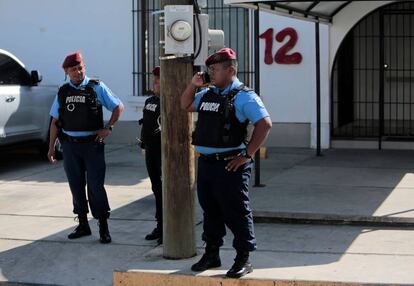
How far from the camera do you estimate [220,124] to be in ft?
17.8

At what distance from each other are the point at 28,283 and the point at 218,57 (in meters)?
2.47

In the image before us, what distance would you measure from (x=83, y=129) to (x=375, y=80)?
9.49 metres

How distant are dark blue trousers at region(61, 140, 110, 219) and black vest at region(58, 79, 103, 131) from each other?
19 cm

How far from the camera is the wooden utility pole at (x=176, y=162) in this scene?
6.09 meters

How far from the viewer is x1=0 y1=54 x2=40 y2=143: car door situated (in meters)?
11.3

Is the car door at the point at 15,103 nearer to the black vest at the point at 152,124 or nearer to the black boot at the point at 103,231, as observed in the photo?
the black boot at the point at 103,231

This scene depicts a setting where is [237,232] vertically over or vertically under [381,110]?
under

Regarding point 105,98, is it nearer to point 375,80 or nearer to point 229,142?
point 229,142

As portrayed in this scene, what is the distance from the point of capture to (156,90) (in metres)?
7.01

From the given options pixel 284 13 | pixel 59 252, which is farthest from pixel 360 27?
pixel 59 252

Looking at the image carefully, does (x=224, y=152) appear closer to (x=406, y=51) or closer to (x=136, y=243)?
(x=136, y=243)

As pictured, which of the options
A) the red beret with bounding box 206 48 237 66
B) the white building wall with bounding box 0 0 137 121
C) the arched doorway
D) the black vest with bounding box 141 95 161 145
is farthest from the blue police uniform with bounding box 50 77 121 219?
the white building wall with bounding box 0 0 137 121

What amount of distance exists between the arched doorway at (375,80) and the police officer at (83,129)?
6.78 metres

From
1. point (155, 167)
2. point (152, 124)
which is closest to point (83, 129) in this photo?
point (152, 124)
